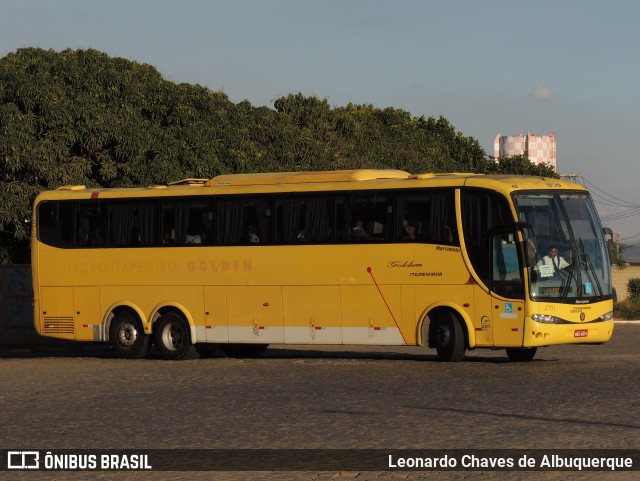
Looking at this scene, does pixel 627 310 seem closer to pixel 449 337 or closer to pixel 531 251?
pixel 449 337

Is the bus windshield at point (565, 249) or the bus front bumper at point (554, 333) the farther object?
the bus windshield at point (565, 249)

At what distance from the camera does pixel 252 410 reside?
56.7ft

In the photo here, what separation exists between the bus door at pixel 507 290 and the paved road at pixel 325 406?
692 mm

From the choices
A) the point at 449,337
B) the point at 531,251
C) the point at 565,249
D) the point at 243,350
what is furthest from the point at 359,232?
the point at 243,350

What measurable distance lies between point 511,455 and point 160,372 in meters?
13.1

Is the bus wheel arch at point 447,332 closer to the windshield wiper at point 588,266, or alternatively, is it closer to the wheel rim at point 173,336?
the windshield wiper at point 588,266

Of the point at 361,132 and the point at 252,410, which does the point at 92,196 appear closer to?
the point at 252,410

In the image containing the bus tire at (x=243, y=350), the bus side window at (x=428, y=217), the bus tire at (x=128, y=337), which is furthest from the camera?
the bus tire at (x=243, y=350)

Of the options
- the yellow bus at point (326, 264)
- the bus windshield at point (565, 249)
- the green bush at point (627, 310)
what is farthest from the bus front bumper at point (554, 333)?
the green bush at point (627, 310)

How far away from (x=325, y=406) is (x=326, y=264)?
9471 mm

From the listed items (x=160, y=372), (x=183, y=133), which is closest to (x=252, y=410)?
(x=160, y=372)

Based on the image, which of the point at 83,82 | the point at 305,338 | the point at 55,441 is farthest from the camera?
the point at 83,82

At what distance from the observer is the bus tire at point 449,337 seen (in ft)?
83.1

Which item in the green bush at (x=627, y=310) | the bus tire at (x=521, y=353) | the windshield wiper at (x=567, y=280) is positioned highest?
the windshield wiper at (x=567, y=280)
